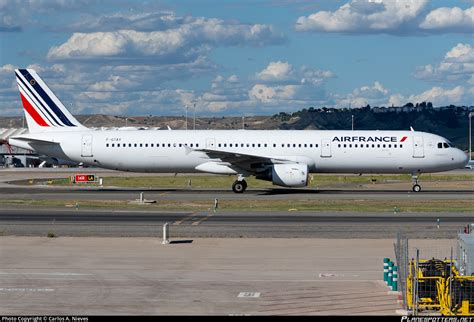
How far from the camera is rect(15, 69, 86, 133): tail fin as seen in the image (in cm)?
6391

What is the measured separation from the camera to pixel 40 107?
64000 mm

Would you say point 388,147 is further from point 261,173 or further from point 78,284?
point 78,284

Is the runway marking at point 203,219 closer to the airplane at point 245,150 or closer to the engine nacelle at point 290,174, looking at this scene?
the engine nacelle at point 290,174

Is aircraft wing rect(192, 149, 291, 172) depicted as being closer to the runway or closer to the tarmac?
the runway

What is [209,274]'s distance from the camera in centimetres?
2605

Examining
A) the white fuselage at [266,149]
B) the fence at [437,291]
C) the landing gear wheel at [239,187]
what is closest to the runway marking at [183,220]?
the landing gear wheel at [239,187]

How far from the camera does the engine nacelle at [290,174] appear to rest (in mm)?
58312

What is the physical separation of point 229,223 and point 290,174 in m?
19.0

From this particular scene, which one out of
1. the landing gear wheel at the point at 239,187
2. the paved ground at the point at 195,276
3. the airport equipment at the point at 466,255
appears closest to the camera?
the paved ground at the point at 195,276

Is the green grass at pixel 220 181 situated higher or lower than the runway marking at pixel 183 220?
higher

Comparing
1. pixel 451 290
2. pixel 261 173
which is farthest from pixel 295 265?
pixel 261 173

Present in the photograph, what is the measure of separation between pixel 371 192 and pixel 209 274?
124 ft

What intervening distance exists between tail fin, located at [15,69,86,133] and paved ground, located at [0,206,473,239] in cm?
1754

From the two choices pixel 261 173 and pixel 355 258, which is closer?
pixel 355 258
